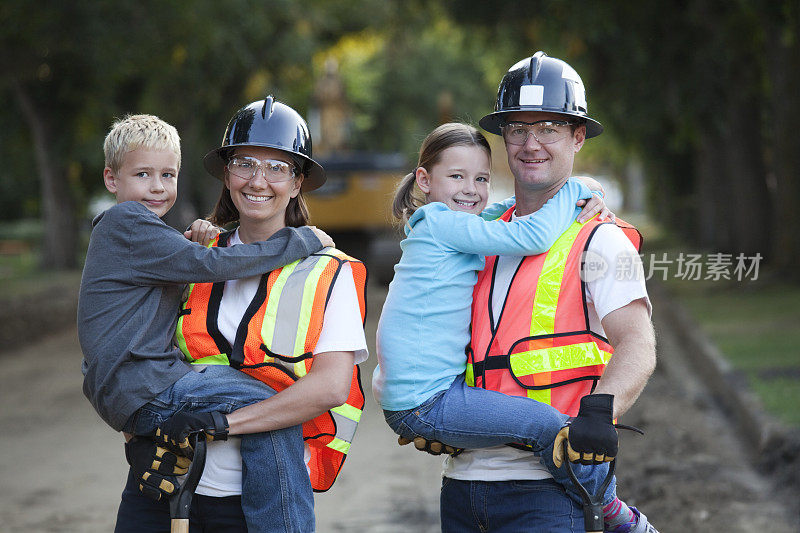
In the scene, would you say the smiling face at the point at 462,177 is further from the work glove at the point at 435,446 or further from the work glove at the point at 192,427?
the work glove at the point at 192,427

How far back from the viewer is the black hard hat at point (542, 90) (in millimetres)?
3234

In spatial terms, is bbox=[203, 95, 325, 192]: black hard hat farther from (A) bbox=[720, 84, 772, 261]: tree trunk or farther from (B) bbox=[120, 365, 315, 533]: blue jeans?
(A) bbox=[720, 84, 772, 261]: tree trunk

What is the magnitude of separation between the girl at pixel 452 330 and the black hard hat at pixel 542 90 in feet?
0.73

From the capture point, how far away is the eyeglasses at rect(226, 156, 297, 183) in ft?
11.0

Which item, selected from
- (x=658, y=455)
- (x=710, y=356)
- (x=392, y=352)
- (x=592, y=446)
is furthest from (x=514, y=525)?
(x=710, y=356)

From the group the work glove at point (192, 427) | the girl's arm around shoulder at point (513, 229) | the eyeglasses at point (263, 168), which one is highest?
the eyeglasses at point (263, 168)

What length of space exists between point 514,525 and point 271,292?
97cm

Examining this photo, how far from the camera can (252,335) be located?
3127 mm

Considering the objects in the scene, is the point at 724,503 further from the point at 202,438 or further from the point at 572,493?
the point at 202,438

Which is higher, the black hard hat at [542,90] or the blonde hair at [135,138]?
the black hard hat at [542,90]

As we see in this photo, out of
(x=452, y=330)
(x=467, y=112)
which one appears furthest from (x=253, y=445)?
(x=467, y=112)

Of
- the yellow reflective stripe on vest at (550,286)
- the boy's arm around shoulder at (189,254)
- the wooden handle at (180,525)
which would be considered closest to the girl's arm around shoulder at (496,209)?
the yellow reflective stripe on vest at (550,286)

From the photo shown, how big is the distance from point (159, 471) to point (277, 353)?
19.1 inches

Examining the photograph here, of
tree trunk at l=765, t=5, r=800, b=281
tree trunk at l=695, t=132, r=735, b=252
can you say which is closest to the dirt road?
tree trunk at l=765, t=5, r=800, b=281
